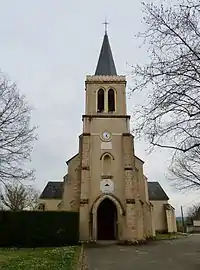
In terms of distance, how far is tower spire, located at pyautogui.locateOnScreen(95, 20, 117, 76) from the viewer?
34.6 meters

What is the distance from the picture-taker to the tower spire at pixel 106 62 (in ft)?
113

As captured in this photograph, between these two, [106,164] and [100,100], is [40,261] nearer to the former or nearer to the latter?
[106,164]

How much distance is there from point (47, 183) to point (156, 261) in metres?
38.7

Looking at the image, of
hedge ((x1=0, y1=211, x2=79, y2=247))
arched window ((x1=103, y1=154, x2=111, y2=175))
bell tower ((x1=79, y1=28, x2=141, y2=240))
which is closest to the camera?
hedge ((x1=0, y1=211, x2=79, y2=247))

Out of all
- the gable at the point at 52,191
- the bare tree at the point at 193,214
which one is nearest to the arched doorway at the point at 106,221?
the gable at the point at 52,191

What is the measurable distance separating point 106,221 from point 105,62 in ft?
52.9

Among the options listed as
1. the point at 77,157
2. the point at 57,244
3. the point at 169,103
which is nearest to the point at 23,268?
the point at 169,103

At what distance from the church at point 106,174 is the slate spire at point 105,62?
0.33ft

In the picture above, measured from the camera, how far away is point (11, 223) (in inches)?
1017

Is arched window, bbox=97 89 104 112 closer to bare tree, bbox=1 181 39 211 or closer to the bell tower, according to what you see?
the bell tower

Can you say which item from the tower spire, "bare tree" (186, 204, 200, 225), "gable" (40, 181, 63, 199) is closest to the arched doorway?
the tower spire

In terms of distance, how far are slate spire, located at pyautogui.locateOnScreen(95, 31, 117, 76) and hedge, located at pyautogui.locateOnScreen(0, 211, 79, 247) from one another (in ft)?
49.8

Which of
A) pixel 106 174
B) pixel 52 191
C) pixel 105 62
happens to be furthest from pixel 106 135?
pixel 52 191

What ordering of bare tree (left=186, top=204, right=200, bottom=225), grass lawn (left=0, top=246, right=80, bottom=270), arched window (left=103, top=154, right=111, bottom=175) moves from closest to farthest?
grass lawn (left=0, top=246, right=80, bottom=270) → arched window (left=103, top=154, right=111, bottom=175) → bare tree (left=186, top=204, right=200, bottom=225)
